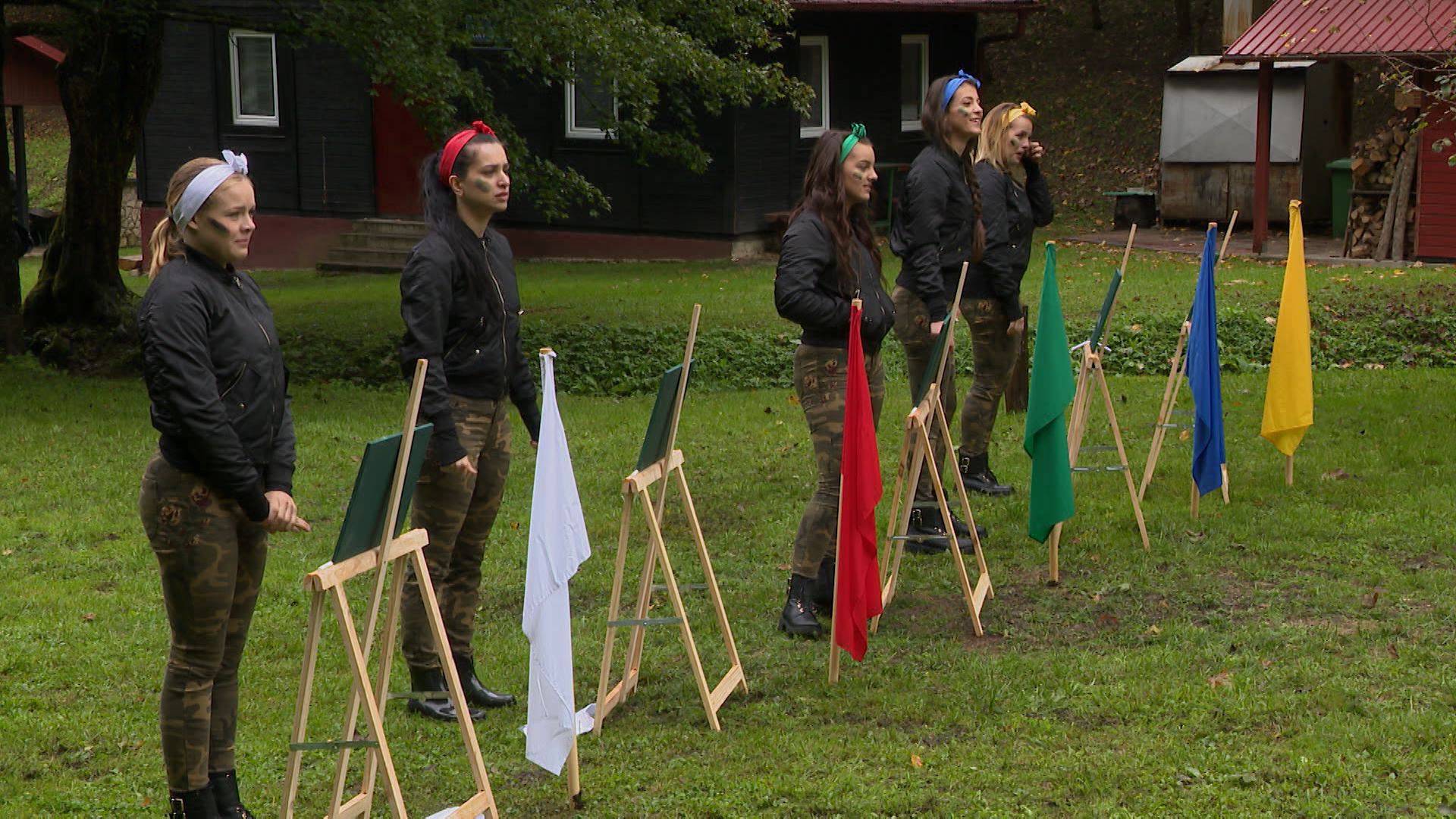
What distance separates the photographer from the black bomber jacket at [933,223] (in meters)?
7.40

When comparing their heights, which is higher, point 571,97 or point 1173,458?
point 571,97

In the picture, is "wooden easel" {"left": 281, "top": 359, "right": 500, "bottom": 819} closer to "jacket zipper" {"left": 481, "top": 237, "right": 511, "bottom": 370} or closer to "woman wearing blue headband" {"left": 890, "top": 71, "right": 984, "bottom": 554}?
"jacket zipper" {"left": 481, "top": 237, "right": 511, "bottom": 370}

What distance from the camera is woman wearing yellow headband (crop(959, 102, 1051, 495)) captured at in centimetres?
803

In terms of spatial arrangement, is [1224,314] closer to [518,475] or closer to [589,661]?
[518,475]

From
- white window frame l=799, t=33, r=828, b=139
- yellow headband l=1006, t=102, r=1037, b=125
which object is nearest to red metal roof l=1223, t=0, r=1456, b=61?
white window frame l=799, t=33, r=828, b=139

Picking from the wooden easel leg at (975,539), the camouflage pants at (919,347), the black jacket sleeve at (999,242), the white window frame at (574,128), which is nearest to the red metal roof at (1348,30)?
the white window frame at (574,128)

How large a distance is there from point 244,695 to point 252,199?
→ 230 centimetres

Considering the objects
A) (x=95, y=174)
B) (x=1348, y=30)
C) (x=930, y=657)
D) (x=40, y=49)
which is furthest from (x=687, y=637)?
(x=40, y=49)

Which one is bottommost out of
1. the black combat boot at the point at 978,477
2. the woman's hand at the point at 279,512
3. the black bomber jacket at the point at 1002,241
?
the black combat boot at the point at 978,477

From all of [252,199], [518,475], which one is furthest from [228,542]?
[518,475]

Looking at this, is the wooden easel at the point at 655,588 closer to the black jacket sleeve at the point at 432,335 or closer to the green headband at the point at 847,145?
the black jacket sleeve at the point at 432,335

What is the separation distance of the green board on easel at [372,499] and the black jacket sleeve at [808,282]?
232 cm

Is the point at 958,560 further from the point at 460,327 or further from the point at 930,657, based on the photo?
the point at 460,327

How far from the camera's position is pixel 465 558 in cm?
568
